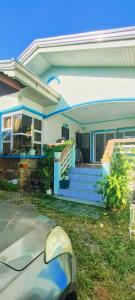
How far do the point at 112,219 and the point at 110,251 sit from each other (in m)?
1.65

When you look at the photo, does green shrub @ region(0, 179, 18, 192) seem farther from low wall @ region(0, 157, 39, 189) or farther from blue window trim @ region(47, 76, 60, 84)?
blue window trim @ region(47, 76, 60, 84)

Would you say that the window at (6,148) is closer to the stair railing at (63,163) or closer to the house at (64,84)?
the house at (64,84)

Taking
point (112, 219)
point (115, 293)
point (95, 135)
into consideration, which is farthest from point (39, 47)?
point (115, 293)

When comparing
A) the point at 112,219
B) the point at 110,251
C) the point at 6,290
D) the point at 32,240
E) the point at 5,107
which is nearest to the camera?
the point at 6,290

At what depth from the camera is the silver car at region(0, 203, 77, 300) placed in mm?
1043

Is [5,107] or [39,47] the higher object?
[39,47]

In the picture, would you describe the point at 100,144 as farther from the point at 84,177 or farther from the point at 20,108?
the point at 20,108

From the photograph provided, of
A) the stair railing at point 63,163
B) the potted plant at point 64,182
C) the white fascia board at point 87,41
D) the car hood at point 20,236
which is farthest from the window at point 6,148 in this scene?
the car hood at point 20,236

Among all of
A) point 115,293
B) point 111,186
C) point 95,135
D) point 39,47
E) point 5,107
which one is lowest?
point 115,293

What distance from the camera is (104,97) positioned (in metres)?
8.16

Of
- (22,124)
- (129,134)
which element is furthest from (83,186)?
(129,134)

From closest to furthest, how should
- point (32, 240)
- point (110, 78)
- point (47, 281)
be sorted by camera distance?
point (47, 281) → point (32, 240) → point (110, 78)

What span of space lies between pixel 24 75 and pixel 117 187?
505cm

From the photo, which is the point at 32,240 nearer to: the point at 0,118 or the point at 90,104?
the point at 90,104
